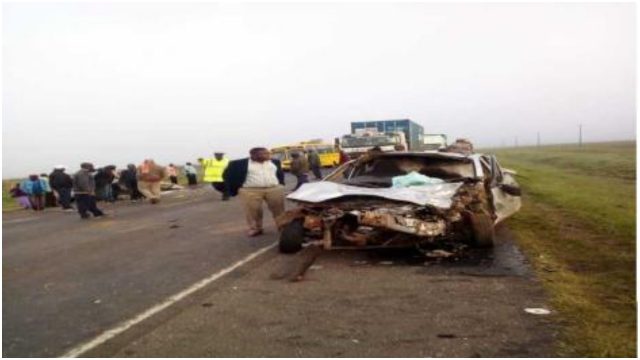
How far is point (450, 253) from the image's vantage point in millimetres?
8641

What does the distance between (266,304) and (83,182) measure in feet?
40.0

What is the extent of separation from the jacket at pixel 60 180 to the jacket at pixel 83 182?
172 inches

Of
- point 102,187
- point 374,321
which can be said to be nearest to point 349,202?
point 374,321

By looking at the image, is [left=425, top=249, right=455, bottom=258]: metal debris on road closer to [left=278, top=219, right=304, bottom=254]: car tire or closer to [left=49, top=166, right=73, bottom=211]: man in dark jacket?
[left=278, top=219, right=304, bottom=254]: car tire

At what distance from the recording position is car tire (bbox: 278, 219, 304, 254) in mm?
8945

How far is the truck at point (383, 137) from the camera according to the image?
31.4m

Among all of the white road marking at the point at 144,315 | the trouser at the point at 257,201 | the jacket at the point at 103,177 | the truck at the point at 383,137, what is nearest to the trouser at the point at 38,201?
the jacket at the point at 103,177

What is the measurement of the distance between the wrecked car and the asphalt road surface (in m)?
0.28

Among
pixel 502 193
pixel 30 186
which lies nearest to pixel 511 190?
pixel 502 193

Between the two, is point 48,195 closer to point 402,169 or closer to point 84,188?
point 84,188

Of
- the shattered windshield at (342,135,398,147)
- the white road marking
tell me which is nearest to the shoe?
the white road marking

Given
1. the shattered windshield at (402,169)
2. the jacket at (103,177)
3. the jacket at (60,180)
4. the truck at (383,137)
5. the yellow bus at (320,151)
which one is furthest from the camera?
the yellow bus at (320,151)

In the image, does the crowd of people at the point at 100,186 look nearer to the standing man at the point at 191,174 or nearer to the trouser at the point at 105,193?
the trouser at the point at 105,193

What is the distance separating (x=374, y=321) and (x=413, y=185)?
4136 mm
